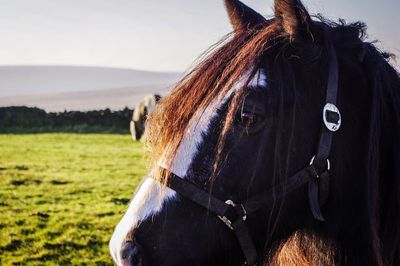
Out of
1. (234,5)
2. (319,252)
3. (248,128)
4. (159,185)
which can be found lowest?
(319,252)

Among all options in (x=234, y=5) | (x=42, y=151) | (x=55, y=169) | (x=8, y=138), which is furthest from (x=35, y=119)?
(x=234, y=5)

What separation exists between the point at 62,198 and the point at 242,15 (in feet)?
28.0

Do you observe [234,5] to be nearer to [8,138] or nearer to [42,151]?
[42,151]

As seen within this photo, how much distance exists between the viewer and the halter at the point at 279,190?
1797 millimetres

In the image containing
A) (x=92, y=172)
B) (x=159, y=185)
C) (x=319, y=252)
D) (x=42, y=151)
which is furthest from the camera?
(x=42, y=151)

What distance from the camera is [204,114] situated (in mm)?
1840

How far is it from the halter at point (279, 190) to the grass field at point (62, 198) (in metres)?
0.56

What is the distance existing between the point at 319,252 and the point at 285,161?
616 mm

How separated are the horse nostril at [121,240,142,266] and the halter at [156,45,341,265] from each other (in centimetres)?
27

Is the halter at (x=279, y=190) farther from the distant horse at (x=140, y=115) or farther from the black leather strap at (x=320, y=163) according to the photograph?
the distant horse at (x=140, y=115)

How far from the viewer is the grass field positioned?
253 inches

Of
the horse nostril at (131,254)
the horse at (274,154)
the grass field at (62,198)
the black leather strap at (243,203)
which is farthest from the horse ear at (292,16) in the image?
Answer: the horse nostril at (131,254)

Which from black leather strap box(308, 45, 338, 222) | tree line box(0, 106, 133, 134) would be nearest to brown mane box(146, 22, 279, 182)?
black leather strap box(308, 45, 338, 222)

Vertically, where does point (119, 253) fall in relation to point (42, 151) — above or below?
above
